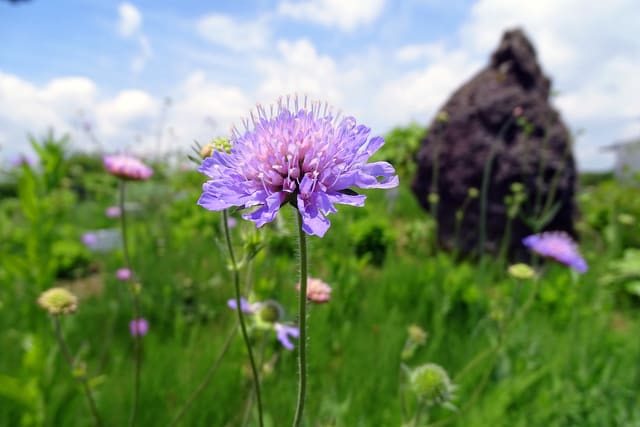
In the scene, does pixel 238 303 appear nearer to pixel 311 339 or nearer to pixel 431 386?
pixel 431 386

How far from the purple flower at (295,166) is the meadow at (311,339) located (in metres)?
0.10

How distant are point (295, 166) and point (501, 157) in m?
4.77

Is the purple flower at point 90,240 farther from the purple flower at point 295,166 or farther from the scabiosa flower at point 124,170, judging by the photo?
the purple flower at point 295,166

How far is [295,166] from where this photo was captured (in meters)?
0.96

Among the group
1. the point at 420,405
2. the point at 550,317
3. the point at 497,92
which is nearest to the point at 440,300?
the point at 550,317

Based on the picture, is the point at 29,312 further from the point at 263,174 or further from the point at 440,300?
the point at 440,300

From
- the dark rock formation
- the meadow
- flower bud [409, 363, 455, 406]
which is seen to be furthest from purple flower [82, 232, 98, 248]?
flower bud [409, 363, 455, 406]

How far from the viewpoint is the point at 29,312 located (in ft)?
7.09

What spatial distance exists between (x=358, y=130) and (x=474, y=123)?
15.7 ft

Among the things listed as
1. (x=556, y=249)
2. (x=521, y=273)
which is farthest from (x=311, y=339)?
(x=556, y=249)

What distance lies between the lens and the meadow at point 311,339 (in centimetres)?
204

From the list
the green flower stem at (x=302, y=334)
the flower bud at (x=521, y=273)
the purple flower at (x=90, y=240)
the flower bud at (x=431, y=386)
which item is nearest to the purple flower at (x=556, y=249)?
the flower bud at (x=521, y=273)

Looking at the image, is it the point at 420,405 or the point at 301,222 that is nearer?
the point at 301,222

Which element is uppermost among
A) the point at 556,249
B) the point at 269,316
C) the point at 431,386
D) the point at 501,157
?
the point at 501,157
